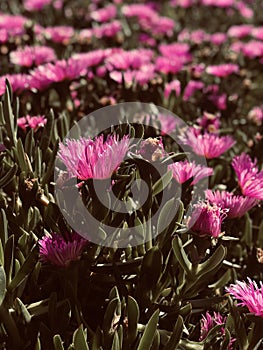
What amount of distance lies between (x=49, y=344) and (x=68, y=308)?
2.4 inches

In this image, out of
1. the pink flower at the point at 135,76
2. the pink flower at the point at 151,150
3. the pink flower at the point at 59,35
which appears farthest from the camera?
the pink flower at the point at 59,35

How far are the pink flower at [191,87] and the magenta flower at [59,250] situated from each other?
0.94 m

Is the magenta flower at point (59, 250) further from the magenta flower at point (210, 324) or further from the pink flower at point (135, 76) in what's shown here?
the pink flower at point (135, 76)

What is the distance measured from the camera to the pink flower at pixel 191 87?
171 cm

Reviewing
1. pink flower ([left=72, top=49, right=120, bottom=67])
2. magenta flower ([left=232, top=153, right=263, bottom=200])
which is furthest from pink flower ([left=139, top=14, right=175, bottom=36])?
magenta flower ([left=232, top=153, right=263, bottom=200])

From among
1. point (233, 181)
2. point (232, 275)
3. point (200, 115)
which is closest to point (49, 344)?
point (232, 275)

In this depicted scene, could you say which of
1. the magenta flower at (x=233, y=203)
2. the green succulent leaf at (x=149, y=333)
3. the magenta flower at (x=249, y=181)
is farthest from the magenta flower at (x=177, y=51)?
the green succulent leaf at (x=149, y=333)

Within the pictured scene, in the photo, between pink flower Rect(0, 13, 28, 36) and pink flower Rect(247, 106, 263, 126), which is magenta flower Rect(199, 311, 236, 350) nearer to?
pink flower Rect(247, 106, 263, 126)

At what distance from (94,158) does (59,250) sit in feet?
0.47

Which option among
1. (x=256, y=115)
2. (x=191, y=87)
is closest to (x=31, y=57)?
(x=191, y=87)

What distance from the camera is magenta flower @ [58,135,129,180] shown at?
82 centimetres

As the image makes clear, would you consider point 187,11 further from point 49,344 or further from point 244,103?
point 49,344

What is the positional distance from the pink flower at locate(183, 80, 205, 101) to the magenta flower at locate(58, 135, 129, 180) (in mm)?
874

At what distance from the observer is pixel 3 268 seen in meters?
0.81
